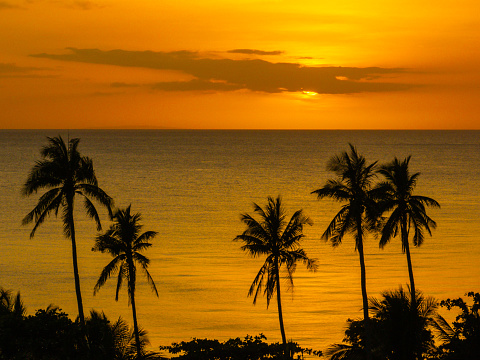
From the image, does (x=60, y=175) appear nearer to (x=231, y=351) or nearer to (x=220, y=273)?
(x=231, y=351)

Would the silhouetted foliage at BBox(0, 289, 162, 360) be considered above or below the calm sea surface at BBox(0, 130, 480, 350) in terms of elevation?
below

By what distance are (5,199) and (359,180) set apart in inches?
4800

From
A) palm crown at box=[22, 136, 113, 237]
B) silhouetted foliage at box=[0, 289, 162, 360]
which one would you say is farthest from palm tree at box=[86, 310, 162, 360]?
palm crown at box=[22, 136, 113, 237]

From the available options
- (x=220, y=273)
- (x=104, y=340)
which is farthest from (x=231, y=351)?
(x=220, y=273)

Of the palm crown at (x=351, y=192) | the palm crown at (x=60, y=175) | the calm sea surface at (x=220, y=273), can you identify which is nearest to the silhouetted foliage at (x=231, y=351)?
the palm crown at (x=351, y=192)

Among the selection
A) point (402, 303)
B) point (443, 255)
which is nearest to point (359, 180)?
point (402, 303)

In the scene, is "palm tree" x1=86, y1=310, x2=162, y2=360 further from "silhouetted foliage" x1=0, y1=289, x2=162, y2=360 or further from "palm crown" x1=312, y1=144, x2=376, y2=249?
"palm crown" x1=312, y1=144, x2=376, y2=249

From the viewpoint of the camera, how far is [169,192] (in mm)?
169250

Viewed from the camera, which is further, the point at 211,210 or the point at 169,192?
the point at 169,192

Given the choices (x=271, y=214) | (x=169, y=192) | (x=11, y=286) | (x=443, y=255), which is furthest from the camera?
(x=169, y=192)

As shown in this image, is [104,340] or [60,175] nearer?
[104,340]

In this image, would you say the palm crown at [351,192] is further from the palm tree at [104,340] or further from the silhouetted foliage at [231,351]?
the palm tree at [104,340]

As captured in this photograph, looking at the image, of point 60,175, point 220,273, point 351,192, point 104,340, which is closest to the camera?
point 104,340

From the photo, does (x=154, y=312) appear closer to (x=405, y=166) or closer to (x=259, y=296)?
(x=259, y=296)
